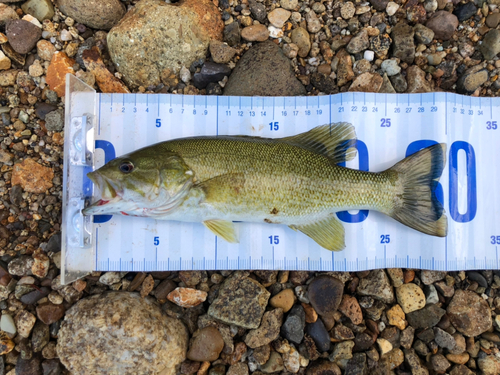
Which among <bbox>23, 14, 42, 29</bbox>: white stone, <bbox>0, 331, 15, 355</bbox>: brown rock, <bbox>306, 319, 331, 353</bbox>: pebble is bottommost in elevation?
<bbox>306, 319, 331, 353</bbox>: pebble

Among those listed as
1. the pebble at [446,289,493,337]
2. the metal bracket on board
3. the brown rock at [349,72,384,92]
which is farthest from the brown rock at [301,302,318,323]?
the brown rock at [349,72,384,92]

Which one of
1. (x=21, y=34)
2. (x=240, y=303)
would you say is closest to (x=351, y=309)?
(x=240, y=303)

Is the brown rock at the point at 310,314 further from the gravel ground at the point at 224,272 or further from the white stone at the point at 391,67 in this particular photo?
the white stone at the point at 391,67

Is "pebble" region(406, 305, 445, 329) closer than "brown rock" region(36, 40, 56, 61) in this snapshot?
Yes

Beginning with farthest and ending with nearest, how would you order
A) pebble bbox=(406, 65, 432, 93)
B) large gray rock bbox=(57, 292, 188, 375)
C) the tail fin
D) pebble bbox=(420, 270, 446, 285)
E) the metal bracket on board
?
pebble bbox=(406, 65, 432, 93) → pebble bbox=(420, 270, 446, 285) → the metal bracket on board → the tail fin → large gray rock bbox=(57, 292, 188, 375)

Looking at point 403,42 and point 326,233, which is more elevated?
point 403,42

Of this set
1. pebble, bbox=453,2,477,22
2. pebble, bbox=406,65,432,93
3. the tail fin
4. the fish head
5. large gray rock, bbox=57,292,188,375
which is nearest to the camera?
the fish head

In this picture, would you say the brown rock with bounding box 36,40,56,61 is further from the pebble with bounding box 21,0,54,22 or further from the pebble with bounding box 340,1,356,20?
the pebble with bounding box 340,1,356,20

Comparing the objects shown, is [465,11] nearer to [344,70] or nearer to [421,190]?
[344,70]
